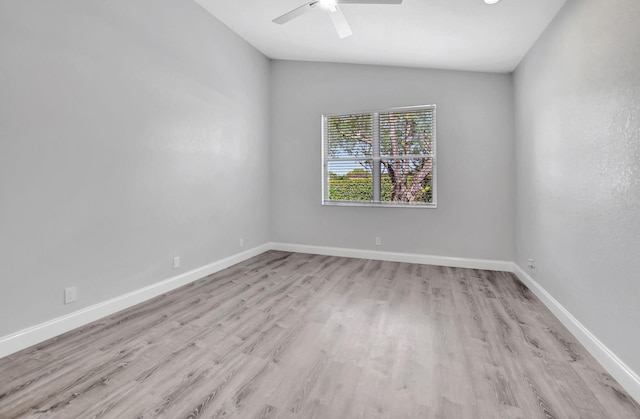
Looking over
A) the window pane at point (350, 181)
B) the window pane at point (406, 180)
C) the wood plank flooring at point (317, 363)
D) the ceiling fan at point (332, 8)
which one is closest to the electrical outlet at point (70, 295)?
the wood plank flooring at point (317, 363)

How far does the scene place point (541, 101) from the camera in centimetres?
304

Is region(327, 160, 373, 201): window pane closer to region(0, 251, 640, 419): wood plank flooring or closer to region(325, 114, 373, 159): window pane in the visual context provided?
region(325, 114, 373, 159): window pane

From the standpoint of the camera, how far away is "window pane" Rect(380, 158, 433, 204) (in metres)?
4.48

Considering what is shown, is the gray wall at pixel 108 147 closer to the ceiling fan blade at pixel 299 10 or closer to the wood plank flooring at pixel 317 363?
the wood plank flooring at pixel 317 363

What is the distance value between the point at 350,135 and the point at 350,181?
2.32ft

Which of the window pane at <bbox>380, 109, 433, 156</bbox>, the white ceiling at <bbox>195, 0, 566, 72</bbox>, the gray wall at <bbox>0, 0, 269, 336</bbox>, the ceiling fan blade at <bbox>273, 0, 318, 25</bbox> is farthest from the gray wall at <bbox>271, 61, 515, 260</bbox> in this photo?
the ceiling fan blade at <bbox>273, 0, 318, 25</bbox>

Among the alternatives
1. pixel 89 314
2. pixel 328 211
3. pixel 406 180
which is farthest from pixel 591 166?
pixel 89 314

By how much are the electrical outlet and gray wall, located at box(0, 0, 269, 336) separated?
4cm

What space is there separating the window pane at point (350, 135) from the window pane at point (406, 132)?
21 centimetres

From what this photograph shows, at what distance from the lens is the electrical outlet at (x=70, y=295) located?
2.40m

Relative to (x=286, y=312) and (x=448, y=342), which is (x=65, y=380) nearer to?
(x=286, y=312)

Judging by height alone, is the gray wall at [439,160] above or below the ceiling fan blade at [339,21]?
below

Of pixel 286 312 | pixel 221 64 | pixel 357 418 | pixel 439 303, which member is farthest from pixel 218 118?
pixel 357 418

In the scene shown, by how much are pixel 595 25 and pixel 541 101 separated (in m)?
1.02
